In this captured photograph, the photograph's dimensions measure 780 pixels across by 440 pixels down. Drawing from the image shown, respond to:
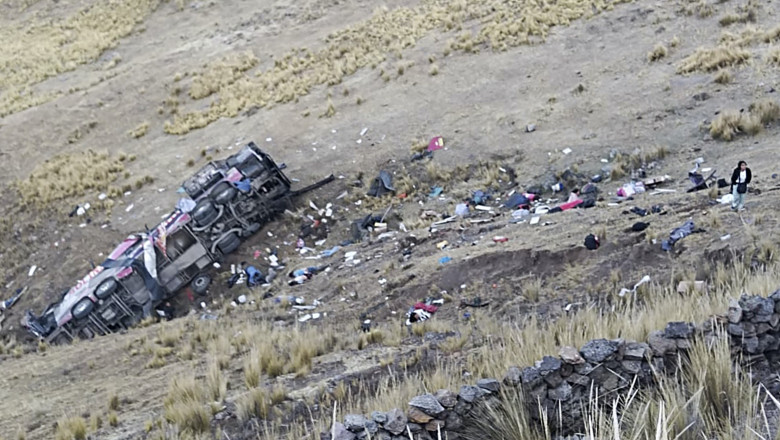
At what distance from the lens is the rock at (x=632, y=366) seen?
5.53 meters

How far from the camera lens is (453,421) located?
545 centimetres

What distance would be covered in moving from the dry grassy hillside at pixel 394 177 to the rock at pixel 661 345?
28cm

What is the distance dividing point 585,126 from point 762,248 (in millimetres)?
8697

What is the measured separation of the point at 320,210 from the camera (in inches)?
655

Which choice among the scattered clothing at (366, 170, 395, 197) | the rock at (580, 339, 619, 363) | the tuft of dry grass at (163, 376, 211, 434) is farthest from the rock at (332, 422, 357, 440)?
the scattered clothing at (366, 170, 395, 197)

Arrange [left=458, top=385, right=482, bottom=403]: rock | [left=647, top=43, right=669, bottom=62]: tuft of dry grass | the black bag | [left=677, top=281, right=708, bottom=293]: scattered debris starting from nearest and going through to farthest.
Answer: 1. [left=458, top=385, right=482, bottom=403]: rock
2. [left=677, top=281, right=708, bottom=293]: scattered debris
3. the black bag
4. [left=647, top=43, right=669, bottom=62]: tuft of dry grass

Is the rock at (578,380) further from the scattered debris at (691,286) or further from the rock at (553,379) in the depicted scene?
the scattered debris at (691,286)

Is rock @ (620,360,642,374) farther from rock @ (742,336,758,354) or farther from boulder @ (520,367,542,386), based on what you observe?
rock @ (742,336,758,354)

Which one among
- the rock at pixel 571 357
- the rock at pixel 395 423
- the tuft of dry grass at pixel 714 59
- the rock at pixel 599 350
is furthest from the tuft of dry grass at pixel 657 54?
the rock at pixel 395 423

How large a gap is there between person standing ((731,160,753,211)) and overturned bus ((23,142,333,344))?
960cm

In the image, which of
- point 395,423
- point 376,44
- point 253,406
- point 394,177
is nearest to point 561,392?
point 395,423

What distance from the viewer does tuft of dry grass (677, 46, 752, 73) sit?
17156mm

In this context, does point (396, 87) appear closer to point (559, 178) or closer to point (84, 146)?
point (559, 178)

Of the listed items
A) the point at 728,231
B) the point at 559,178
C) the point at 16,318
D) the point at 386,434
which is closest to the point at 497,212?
the point at 559,178
